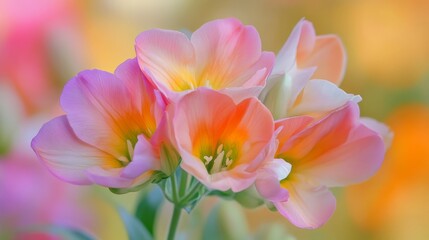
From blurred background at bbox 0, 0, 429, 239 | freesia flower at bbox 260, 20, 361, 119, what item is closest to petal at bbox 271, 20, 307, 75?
freesia flower at bbox 260, 20, 361, 119

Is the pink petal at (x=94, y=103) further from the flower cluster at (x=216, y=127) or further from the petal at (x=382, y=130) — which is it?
the petal at (x=382, y=130)

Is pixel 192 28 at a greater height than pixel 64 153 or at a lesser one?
lesser

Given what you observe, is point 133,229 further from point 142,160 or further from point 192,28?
point 192,28

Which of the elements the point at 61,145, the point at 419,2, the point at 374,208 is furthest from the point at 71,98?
the point at 419,2

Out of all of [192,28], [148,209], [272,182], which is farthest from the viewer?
[192,28]

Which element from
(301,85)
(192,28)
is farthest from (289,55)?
(192,28)

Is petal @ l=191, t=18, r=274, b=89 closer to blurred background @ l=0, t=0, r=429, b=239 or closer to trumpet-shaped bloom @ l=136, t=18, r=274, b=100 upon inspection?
trumpet-shaped bloom @ l=136, t=18, r=274, b=100
